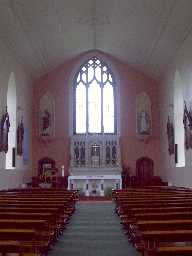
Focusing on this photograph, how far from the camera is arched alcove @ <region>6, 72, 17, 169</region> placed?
19.9 meters

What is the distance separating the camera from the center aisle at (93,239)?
269 inches

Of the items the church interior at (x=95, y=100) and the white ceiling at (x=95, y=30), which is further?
the church interior at (x=95, y=100)

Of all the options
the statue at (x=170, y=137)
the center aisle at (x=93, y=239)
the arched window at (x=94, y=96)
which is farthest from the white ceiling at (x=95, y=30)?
the center aisle at (x=93, y=239)

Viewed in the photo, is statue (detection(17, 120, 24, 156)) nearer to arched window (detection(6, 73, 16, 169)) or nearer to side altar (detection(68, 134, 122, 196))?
arched window (detection(6, 73, 16, 169))

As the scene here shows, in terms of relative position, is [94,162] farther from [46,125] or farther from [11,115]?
[11,115]

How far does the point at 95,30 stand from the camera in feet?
68.3

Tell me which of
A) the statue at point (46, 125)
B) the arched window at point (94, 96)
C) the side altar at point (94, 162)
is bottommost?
the side altar at point (94, 162)

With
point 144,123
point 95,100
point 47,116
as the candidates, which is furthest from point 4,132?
point 144,123

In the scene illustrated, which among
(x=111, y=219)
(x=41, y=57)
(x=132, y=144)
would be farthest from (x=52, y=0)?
(x=132, y=144)

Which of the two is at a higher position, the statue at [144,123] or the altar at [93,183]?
the statue at [144,123]

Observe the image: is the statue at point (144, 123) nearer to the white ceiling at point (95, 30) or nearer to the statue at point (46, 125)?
the white ceiling at point (95, 30)

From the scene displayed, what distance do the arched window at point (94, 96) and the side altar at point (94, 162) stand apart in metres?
0.87

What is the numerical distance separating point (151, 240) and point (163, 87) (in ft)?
65.2

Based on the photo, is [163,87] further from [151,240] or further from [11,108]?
[151,240]
